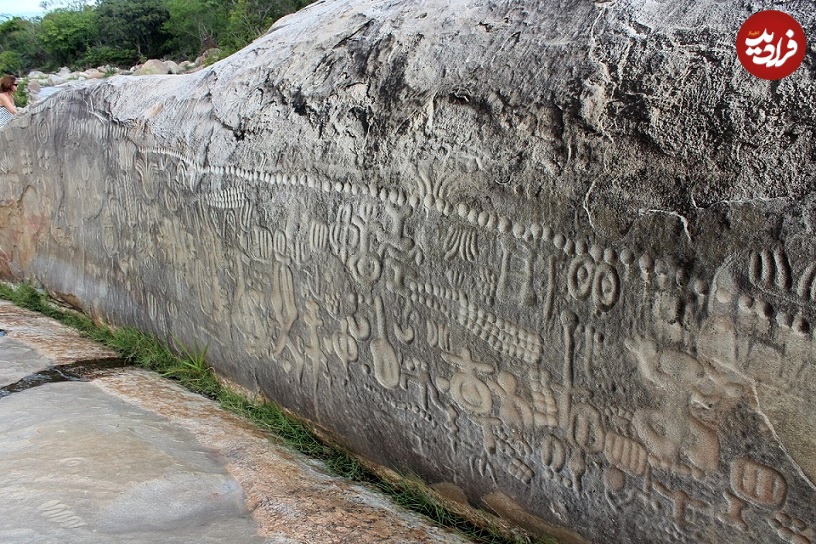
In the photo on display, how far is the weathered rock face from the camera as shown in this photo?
4.02ft

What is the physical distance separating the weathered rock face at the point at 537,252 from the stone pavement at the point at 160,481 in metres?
0.18

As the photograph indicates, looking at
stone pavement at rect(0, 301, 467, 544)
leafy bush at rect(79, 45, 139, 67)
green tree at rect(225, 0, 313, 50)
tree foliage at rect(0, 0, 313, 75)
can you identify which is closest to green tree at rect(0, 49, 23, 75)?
tree foliage at rect(0, 0, 313, 75)

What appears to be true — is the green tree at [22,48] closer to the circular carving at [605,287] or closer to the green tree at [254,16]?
the green tree at [254,16]

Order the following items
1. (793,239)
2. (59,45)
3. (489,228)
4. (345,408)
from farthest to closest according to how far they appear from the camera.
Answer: (59,45) → (345,408) → (489,228) → (793,239)

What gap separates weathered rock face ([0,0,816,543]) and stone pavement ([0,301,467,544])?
0.58ft

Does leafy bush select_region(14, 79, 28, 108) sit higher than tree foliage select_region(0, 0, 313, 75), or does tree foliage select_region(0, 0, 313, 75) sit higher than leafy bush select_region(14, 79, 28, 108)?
tree foliage select_region(0, 0, 313, 75)

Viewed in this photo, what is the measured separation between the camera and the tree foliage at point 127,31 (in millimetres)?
13125

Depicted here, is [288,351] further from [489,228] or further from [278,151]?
[489,228]

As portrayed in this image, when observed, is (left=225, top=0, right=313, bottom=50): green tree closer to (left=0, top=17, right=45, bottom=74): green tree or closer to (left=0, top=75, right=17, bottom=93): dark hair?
(left=0, top=75, right=17, bottom=93): dark hair

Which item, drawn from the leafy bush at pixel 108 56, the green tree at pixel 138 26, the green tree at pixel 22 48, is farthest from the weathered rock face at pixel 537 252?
the green tree at pixel 22 48

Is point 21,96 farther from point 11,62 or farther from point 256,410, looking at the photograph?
point 256,410

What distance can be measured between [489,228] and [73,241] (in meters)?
2.66

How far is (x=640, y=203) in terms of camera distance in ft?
4.38

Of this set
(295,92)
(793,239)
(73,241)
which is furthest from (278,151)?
(73,241)
